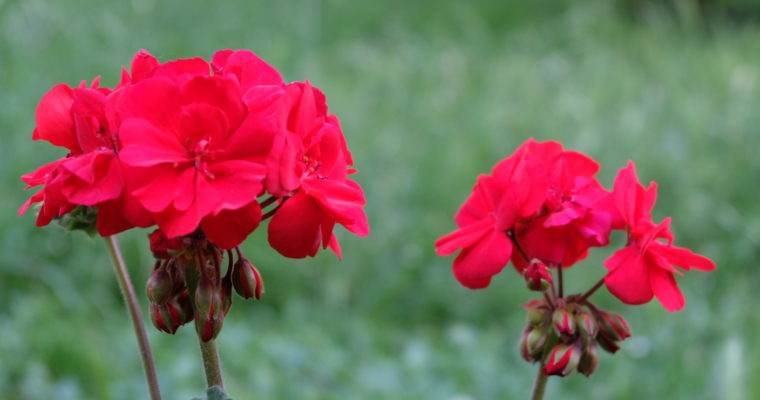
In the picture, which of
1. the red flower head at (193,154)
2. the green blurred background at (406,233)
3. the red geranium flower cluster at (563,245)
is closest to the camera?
the red flower head at (193,154)

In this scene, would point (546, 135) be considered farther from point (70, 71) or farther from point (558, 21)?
point (558, 21)

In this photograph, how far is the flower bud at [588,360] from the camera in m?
0.94

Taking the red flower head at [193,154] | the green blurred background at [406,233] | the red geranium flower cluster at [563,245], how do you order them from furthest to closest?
the green blurred background at [406,233], the red geranium flower cluster at [563,245], the red flower head at [193,154]

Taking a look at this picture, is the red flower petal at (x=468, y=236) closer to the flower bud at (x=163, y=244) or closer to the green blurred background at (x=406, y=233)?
the flower bud at (x=163, y=244)

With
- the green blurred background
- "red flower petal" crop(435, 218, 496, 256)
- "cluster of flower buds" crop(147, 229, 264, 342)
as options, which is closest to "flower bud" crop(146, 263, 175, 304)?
"cluster of flower buds" crop(147, 229, 264, 342)

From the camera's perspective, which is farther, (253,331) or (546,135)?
(546,135)

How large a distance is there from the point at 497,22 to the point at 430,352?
492 cm

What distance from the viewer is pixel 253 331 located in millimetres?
2611

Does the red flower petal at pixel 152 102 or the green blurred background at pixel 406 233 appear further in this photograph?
the green blurred background at pixel 406 233

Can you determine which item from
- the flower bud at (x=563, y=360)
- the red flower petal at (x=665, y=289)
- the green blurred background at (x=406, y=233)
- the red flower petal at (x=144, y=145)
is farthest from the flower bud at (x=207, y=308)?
the green blurred background at (x=406, y=233)

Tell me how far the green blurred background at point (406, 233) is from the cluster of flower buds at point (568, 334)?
108 cm

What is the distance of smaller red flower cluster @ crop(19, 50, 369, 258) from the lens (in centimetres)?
74

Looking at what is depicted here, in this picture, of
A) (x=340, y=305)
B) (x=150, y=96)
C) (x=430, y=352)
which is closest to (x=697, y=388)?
(x=430, y=352)

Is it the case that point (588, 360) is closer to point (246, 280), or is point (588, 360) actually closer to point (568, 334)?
point (568, 334)
